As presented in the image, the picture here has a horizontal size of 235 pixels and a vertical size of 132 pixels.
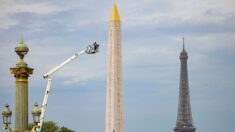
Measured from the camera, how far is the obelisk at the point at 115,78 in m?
71.8

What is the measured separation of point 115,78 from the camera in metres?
72.1

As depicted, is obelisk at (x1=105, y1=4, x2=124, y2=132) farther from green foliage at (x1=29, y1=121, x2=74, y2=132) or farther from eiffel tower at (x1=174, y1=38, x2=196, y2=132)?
eiffel tower at (x1=174, y1=38, x2=196, y2=132)

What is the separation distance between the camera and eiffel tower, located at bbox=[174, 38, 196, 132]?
15525 centimetres

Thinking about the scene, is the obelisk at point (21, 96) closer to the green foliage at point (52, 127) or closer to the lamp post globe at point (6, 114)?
the lamp post globe at point (6, 114)

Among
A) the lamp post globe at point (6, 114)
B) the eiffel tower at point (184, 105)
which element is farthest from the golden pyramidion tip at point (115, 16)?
the eiffel tower at point (184, 105)

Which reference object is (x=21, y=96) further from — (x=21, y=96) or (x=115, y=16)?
(x=115, y=16)

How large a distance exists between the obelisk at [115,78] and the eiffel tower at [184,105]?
8218cm

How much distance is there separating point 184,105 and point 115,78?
87.4 meters

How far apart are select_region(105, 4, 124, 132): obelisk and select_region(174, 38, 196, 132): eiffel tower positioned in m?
82.2

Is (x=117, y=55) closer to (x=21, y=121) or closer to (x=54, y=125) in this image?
(x=54, y=125)

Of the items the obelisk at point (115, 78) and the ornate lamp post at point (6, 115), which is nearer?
the ornate lamp post at point (6, 115)

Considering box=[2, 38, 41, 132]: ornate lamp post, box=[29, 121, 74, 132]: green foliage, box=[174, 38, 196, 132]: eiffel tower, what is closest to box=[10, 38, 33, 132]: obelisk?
box=[2, 38, 41, 132]: ornate lamp post

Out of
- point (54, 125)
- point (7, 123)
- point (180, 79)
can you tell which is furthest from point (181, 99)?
point (7, 123)

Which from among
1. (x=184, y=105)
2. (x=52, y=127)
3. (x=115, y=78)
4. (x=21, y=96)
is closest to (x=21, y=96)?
(x=21, y=96)
